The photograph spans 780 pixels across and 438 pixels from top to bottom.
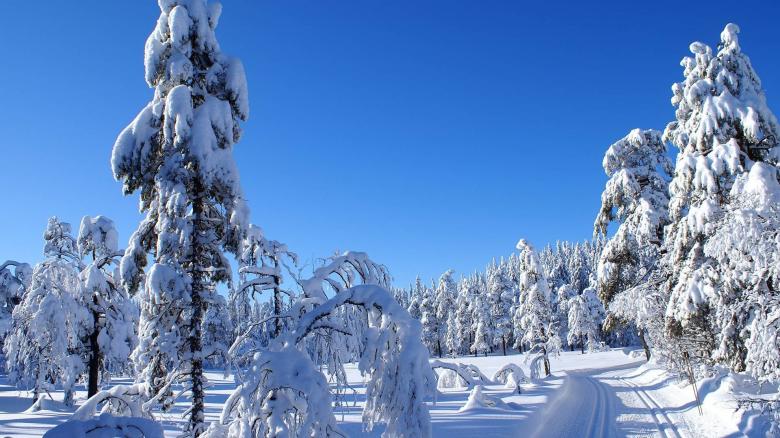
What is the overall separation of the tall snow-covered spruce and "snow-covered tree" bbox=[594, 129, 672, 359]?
17221mm

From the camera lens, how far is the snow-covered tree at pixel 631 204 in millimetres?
20312

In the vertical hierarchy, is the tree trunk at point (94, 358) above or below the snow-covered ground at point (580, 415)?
above

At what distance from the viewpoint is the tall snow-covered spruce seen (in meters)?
9.97

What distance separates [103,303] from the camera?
1997 cm

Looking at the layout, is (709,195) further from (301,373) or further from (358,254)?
(301,373)

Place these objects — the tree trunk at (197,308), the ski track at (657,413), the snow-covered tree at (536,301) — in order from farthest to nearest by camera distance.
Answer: the snow-covered tree at (536,301), the ski track at (657,413), the tree trunk at (197,308)

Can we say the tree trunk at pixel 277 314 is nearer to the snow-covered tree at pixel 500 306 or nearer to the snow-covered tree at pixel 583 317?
the snow-covered tree at pixel 583 317

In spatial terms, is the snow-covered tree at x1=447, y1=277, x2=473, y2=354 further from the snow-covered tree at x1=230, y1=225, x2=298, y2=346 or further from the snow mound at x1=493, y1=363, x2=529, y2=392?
the snow-covered tree at x1=230, y1=225, x2=298, y2=346

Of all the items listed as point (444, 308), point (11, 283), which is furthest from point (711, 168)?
point (444, 308)

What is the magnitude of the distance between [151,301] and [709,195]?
56.0 feet

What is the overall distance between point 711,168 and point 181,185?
52.9 ft

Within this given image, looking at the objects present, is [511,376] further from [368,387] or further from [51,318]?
[368,387]

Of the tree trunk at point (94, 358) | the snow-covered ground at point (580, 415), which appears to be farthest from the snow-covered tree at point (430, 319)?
the tree trunk at point (94, 358)

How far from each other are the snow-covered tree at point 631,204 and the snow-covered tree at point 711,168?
250 cm
